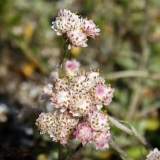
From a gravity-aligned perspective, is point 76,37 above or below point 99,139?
above

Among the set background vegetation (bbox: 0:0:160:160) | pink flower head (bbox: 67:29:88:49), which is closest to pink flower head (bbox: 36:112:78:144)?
pink flower head (bbox: 67:29:88:49)

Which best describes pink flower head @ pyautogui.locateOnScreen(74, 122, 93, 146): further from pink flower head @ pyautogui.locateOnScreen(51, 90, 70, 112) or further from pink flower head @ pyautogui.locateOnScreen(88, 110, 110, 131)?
pink flower head @ pyautogui.locateOnScreen(51, 90, 70, 112)

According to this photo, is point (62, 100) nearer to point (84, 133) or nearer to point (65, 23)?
point (84, 133)

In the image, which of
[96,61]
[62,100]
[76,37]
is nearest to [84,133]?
[62,100]

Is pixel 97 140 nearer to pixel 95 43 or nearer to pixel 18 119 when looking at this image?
pixel 18 119

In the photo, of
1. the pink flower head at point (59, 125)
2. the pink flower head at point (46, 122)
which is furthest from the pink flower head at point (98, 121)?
the pink flower head at point (46, 122)

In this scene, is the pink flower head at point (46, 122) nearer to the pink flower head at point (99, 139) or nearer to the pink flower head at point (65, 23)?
the pink flower head at point (99, 139)
